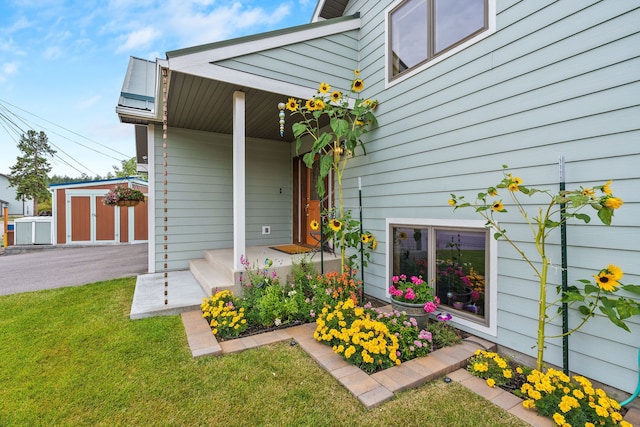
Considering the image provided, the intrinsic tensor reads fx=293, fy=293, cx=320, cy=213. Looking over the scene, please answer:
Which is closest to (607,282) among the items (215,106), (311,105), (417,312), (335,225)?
(417,312)

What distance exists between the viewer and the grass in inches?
70.5

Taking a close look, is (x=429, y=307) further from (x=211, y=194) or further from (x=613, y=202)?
(x=211, y=194)

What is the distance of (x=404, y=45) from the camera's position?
3.56 metres

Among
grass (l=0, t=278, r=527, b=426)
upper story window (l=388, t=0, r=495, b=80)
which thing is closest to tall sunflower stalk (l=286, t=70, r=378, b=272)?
upper story window (l=388, t=0, r=495, b=80)

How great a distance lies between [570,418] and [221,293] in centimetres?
306

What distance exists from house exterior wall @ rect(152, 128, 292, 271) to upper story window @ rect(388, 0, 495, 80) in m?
3.26

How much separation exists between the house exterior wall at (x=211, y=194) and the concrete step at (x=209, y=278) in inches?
22.2

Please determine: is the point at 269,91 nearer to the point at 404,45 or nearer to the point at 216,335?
the point at 404,45

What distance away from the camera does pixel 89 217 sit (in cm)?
1111

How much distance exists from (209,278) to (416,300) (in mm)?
2731

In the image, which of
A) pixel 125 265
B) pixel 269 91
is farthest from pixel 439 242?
pixel 125 265

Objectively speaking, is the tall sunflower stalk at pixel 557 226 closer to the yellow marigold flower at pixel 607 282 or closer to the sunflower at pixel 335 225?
the yellow marigold flower at pixel 607 282

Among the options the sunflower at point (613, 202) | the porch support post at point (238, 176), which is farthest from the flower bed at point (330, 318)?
the sunflower at point (613, 202)

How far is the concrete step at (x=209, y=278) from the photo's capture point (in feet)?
11.7
